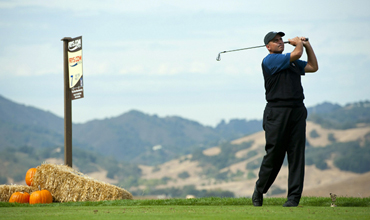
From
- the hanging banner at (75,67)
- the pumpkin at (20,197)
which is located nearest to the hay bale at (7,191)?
the pumpkin at (20,197)

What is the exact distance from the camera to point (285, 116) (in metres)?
5.55

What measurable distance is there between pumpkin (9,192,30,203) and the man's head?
215 inches

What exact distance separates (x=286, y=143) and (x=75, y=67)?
576 centimetres

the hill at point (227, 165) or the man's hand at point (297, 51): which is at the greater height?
the hill at point (227, 165)

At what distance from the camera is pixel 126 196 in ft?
30.1

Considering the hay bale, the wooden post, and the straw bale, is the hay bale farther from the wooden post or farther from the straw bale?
the wooden post

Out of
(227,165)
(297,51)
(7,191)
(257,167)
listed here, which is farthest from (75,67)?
(227,165)

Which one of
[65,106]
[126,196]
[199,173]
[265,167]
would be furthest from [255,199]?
[199,173]

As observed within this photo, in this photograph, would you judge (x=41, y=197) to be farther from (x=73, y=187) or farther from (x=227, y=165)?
(x=227, y=165)

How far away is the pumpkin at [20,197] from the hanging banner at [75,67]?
7.32ft

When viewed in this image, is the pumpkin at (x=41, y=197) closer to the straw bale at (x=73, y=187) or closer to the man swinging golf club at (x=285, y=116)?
the straw bale at (x=73, y=187)

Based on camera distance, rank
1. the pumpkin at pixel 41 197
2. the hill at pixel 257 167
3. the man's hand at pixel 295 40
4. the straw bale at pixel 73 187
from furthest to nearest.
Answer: the hill at pixel 257 167 < the straw bale at pixel 73 187 < the pumpkin at pixel 41 197 < the man's hand at pixel 295 40

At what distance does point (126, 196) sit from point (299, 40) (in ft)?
16.4

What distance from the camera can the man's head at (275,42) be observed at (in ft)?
19.1
